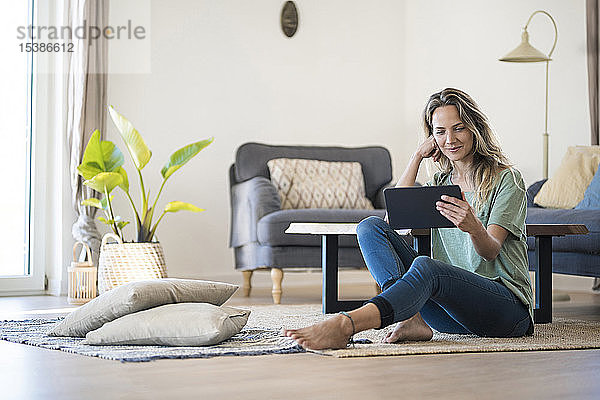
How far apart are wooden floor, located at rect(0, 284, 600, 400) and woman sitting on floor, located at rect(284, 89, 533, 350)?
19cm

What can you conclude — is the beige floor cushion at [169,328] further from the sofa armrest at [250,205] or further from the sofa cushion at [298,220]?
the sofa armrest at [250,205]

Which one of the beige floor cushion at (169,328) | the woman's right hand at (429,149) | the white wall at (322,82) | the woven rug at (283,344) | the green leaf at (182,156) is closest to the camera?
the woven rug at (283,344)

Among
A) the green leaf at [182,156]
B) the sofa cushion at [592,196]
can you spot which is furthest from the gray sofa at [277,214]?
the sofa cushion at [592,196]

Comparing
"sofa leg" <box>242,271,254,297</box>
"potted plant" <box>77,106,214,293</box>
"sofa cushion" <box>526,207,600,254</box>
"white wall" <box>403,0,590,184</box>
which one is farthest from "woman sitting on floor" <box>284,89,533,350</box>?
"white wall" <box>403,0,590,184</box>

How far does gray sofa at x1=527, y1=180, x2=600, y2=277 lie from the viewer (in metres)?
3.74

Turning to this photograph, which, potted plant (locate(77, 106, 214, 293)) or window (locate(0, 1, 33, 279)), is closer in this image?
potted plant (locate(77, 106, 214, 293))

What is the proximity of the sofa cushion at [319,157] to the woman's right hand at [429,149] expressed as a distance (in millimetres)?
2326

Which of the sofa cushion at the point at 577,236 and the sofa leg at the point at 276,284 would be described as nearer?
the sofa cushion at the point at 577,236

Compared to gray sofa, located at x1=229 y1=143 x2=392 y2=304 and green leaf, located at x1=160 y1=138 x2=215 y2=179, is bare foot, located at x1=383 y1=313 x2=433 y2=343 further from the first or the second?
green leaf, located at x1=160 y1=138 x2=215 y2=179

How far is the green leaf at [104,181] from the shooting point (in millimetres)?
4436

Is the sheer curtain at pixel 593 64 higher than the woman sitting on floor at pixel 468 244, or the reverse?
the sheer curtain at pixel 593 64

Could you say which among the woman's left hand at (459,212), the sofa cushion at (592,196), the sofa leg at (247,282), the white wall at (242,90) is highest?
the white wall at (242,90)

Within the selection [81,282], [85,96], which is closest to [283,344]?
[81,282]

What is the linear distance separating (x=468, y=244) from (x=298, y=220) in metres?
1.80
